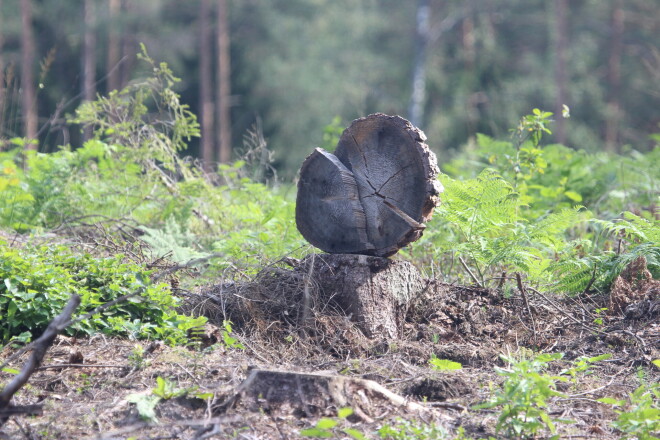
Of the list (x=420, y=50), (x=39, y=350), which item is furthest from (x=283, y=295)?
(x=420, y=50)

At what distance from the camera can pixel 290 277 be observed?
4539mm

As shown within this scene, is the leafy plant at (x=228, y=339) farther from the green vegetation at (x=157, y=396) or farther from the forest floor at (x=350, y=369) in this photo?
the green vegetation at (x=157, y=396)

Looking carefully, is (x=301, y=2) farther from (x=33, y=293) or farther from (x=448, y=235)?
(x=33, y=293)

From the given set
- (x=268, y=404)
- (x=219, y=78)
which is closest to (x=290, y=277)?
(x=268, y=404)

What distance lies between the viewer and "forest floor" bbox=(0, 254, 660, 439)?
3166 mm

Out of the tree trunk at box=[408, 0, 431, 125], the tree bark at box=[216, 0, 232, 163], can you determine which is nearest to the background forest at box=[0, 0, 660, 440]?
the tree trunk at box=[408, 0, 431, 125]

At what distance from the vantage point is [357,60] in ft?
84.1

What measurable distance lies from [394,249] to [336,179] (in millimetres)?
588

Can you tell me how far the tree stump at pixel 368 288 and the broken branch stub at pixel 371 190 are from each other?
5.0 inches

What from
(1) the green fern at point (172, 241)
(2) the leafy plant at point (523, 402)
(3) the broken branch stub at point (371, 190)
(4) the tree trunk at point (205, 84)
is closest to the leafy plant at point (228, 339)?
(3) the broken branch stub at point (371, 190)

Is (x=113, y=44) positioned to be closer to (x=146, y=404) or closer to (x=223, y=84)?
(x=223, y=84)

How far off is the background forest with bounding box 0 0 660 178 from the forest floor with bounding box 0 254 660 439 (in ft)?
60.0

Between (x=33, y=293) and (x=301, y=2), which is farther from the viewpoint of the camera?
(x=301, y=2)

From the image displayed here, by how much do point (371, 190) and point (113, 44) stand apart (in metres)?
21.6
